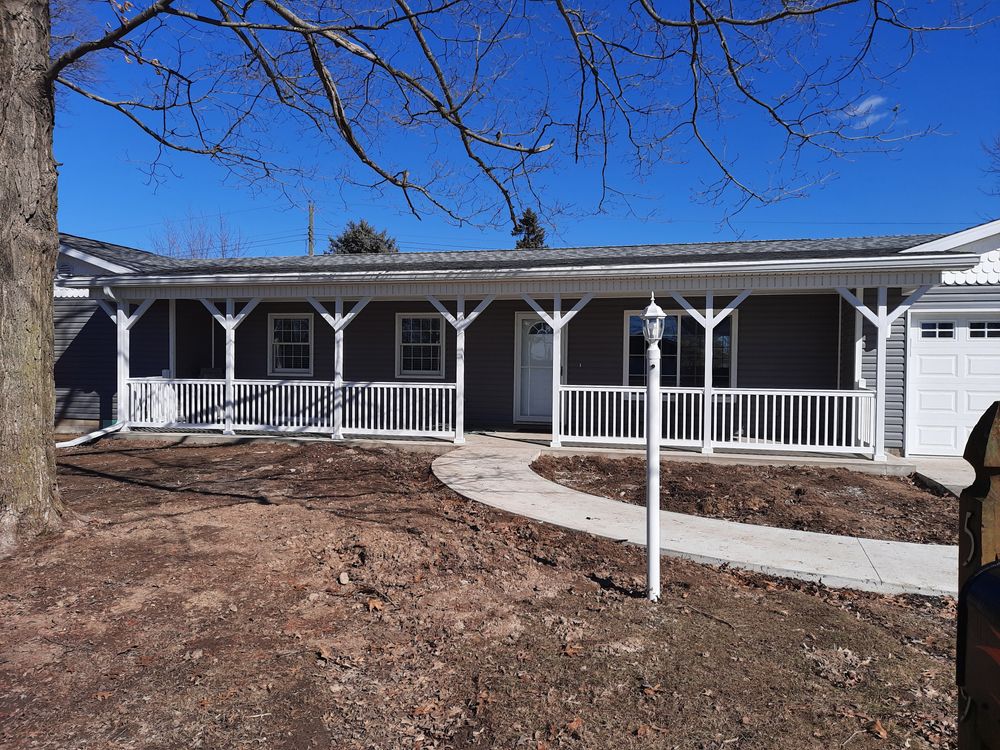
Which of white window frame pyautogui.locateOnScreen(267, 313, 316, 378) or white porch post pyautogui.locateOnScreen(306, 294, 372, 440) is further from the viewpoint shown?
white window frame pyautogui.locateOnScreen(267, 313, 316, 378)

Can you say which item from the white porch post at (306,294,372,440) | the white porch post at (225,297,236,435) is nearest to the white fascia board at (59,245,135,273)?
the white porch post at (225,297,236,435)

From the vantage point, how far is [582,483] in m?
7.54

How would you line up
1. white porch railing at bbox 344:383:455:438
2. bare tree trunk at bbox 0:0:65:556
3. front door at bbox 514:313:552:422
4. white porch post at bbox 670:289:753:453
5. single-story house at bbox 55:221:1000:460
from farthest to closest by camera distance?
front door at bbox 514:313:552:422, white porch railing at bbox 344:383:455:438, single-story house at bbox 55:221:1000:460, white porch post at bbox 670:289:753:453, bare tree trunk at bbox 0:0:65:556

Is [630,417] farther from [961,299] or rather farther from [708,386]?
[961,299]

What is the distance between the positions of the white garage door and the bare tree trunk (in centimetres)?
1056

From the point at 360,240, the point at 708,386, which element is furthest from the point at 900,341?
the point at 360,240

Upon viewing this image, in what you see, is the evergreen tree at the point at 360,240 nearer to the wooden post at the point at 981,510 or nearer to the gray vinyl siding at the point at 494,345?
the gray vinyl siding at the point at 494,345

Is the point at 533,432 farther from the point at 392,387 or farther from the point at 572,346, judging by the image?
the point at 392,387

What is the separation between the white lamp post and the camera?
3.88m

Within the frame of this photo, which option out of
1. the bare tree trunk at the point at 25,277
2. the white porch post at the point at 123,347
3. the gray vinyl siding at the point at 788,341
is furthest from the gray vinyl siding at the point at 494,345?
the bare tree trunk at the point at 25,277

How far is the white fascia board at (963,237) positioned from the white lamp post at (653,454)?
688cm

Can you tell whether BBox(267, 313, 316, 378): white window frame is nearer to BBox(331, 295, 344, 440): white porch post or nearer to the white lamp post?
BBox(331, 295, 344, 440): white porch post

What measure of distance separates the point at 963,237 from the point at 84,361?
15513 mm

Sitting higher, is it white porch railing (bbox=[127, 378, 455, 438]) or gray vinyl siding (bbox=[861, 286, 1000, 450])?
gray vinyl siding (bbox=[861, 286, 1000, 450])
